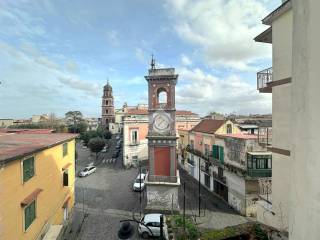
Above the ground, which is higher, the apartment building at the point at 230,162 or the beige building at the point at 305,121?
the beige building at the point at 305,121

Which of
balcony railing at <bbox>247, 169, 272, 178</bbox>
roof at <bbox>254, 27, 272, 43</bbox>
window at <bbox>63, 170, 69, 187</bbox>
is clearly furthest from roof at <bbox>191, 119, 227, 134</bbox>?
roof at <bbox>254, 27, 272, 43</bbox>

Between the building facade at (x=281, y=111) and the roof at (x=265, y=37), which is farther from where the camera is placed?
the roof at (x=265, y=37)

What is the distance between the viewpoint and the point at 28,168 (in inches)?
399

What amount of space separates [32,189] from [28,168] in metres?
1.05

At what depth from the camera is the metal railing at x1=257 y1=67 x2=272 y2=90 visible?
929 cm

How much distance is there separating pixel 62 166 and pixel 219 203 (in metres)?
14.0

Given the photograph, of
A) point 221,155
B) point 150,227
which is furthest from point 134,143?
point 150,227

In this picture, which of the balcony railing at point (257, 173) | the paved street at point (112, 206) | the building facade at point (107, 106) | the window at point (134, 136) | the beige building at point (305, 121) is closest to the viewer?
the beige building at point (305, 121)

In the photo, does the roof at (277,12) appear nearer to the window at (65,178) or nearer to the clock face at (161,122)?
the clock face at (161,122)

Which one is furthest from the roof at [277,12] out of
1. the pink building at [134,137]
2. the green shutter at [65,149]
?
the pink building at [134,137]

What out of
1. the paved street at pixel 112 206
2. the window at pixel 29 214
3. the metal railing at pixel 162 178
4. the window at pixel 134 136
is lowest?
the paved street at pixel 112 206

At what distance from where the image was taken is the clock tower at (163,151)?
18.9 m

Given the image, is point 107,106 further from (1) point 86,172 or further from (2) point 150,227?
(2) point 150,227

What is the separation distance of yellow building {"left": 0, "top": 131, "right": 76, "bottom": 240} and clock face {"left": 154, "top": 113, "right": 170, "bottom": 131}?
6666mm
